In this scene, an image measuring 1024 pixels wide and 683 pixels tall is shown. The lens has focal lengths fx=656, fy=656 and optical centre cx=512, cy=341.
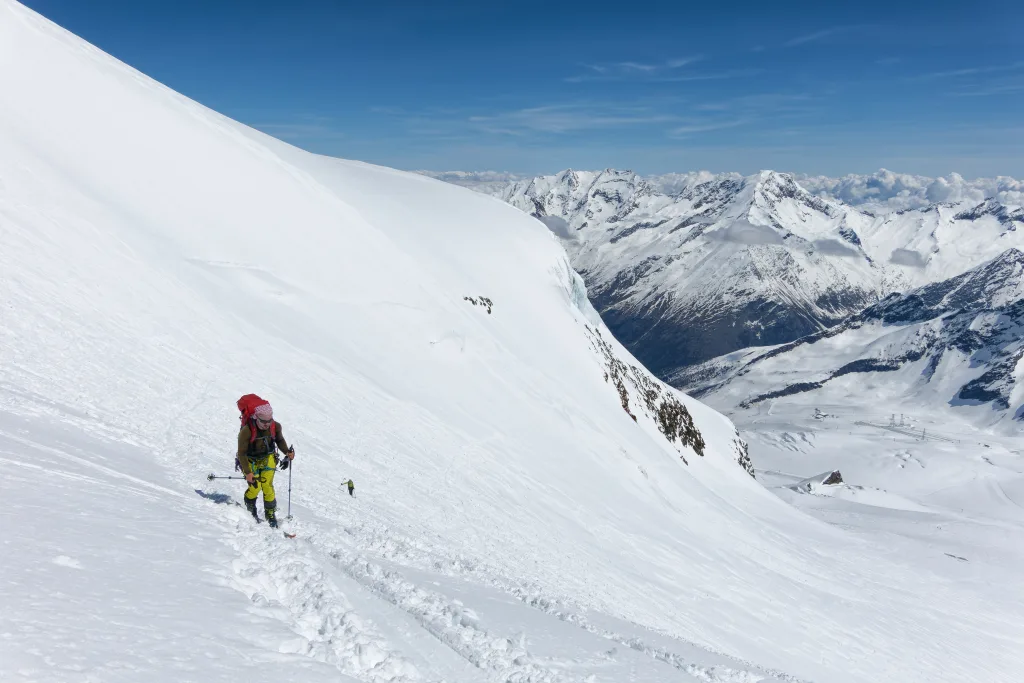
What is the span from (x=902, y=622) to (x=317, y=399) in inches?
1460

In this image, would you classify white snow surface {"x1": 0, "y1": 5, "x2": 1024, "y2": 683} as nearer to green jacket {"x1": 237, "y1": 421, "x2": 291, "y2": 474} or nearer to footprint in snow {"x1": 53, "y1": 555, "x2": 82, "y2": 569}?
footprint in snow {"x1": 53, "y1": 555, "x2": 82, "y2": 569}

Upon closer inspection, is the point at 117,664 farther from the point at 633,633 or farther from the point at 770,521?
the point at 770,521

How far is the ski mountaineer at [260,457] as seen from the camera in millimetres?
11266

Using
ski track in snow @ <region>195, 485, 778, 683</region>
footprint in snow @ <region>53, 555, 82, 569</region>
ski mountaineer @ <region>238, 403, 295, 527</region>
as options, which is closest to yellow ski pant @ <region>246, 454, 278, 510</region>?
ski mountaineer @ <region>238, 403, 295, 527</region>

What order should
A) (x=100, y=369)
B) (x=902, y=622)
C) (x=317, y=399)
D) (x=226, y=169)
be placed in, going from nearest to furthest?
(x=100, y=369) → (x=317, y=399) → (x=226, y=169) → (x=902, y=622)

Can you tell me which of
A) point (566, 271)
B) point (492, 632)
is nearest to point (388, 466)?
point (492, 632)

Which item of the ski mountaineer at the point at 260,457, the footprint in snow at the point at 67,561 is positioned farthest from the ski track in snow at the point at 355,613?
the footprint in snow at the point at 67,561

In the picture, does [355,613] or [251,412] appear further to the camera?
[251,412]

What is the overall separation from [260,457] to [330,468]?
6.59 meters

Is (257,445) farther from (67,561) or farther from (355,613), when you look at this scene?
(67,561)

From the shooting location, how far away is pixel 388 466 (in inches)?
825

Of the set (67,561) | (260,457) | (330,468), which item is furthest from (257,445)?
(330,468)

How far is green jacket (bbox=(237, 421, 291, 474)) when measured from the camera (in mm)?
11242

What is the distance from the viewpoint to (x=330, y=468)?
58.4 feet
